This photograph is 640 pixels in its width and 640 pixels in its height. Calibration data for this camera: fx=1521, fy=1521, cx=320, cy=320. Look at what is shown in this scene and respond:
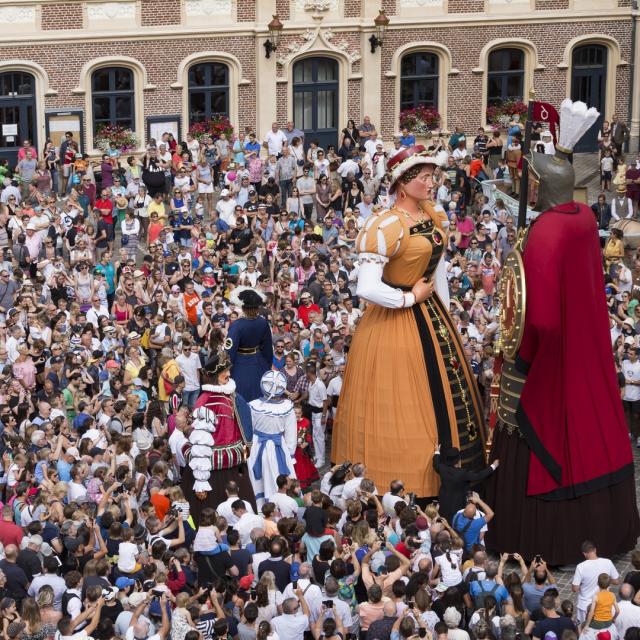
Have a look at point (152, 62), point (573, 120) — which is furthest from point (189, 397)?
point (152, 62)

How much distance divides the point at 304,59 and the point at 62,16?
17.8 ft

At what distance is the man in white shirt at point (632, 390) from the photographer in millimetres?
18656

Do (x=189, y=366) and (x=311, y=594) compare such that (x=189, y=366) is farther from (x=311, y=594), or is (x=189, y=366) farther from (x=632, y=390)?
(x=311, y=594)

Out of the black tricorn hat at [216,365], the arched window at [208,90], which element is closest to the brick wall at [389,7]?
the arched window at [208,90]

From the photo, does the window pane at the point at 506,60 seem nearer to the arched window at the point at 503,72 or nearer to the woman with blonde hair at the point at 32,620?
the arched window at the point at 503,72

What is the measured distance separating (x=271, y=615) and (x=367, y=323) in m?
3.88

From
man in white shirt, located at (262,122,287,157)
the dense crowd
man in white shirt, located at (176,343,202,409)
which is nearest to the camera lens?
the dense crowd

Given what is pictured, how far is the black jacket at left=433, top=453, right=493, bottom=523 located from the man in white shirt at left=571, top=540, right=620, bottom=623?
68.2 inches

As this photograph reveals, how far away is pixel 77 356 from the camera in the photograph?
19.5 metres

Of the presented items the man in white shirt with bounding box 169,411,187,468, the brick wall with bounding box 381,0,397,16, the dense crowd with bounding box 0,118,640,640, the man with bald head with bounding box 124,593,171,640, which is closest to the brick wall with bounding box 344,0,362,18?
the brick wall with bounding box 381,0,397,16

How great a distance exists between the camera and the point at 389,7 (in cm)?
3381

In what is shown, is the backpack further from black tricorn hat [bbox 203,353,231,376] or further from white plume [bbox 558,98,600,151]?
white plume [bbox 558,98,600,151]

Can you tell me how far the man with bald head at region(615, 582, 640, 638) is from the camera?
12.4 metres

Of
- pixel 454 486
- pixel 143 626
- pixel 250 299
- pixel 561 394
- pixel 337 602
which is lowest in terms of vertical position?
pixel 143 626
